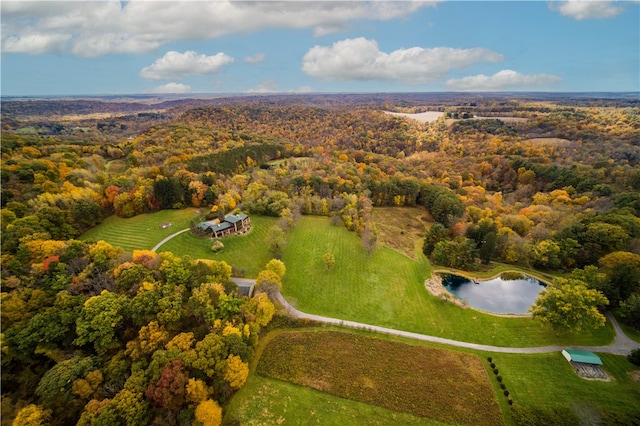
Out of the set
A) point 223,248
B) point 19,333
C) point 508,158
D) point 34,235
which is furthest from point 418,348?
point 508,158

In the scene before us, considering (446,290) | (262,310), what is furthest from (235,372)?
(446,290)

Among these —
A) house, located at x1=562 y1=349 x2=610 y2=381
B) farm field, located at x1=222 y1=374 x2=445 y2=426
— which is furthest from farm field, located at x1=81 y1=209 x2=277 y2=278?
house, located at x1=562 y1=349 x2=610 y2=381

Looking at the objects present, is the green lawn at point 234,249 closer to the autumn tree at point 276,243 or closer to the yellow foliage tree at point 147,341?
the autumn tree at point 276,243

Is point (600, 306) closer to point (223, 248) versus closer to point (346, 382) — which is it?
point (346, 382)

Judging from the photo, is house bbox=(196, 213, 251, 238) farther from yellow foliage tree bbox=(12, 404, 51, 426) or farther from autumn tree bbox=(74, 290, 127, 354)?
yellow foliage tree bbox=(12, 404, 51, 426)

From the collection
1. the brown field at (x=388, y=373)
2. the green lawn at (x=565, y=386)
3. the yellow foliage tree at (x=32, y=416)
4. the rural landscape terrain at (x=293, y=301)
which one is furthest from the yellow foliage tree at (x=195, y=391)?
the green lawn at (x=565, y=386)

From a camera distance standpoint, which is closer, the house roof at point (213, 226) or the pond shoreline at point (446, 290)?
the pond shoreline at point (446, 290)
